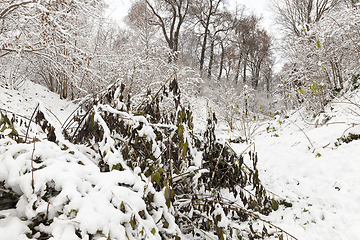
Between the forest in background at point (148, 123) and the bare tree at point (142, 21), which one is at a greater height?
the bare tree at point (142, 21)

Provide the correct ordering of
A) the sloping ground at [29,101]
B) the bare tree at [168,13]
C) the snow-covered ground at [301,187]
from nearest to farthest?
the snow-covered ground at [301,187] < the sloping ground at [29,101] < the bare tree at [168,13]

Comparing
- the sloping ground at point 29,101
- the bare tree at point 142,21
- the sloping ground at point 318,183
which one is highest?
the bare tree at point 142,21

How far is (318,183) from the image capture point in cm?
250

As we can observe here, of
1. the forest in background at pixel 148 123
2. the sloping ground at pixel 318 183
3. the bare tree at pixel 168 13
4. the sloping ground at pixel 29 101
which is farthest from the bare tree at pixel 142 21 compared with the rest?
the sloping ground at pixel 318 183

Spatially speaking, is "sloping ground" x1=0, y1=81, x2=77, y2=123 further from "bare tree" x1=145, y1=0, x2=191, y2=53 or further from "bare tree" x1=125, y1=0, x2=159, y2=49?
"bare tree" x1=145, y1=0, x2=191, y2=53

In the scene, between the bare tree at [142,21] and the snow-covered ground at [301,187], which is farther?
the bare tree at [142,21]

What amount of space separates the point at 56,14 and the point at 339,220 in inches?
254

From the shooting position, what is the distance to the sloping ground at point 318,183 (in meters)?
1.96

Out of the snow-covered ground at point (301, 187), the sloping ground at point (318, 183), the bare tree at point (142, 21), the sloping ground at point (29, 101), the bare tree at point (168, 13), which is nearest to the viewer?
the snow-covered ground at point (301, 187)

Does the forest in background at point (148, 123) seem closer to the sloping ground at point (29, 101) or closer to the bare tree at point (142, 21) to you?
the bare tree at point (142, 21)

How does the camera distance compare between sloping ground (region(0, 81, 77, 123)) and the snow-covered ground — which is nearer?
the snow-covered ground

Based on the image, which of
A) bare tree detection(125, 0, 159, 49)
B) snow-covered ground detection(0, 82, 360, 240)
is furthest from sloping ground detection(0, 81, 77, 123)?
bare tree detection(125, 0, 159, 49)

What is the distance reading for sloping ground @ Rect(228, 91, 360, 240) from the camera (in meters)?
1.96

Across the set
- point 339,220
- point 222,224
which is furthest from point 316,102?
point 222,224
